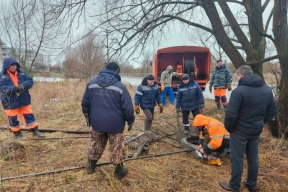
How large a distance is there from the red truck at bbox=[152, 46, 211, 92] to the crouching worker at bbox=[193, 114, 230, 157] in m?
6.12

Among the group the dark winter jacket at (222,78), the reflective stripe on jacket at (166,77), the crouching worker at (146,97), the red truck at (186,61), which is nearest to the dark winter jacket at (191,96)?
the crouching worker at (146,97)

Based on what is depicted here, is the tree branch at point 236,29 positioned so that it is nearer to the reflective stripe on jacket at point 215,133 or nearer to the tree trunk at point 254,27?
the tree trunk at point 254,27

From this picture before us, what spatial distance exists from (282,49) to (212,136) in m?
2.58

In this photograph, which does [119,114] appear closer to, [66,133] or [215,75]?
[66,133]

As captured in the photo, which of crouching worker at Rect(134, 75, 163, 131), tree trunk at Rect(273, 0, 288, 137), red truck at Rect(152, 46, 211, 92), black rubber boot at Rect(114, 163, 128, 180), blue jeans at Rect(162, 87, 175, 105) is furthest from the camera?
red truck at Rect(152, 46, 211, 92)

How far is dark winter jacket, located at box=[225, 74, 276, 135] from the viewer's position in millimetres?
2783

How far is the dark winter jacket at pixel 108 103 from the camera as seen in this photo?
2930 millimetres

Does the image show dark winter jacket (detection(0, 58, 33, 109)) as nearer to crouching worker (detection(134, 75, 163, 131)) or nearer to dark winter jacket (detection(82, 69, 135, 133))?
dark winter jacket (detection(82, 69, 135, 133))

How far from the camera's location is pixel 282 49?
4484 mm

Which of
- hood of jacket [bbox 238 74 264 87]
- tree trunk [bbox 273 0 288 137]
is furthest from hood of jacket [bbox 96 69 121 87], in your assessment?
tree trunk [bbox 273 0 288 137]

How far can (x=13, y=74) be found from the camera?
4.51 metres

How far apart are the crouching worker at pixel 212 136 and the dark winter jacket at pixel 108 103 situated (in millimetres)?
1398

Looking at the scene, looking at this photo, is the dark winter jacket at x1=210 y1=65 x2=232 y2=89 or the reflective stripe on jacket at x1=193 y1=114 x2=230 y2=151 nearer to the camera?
the reflective stripe on jacket at x1=193 y1=114 x2=230 y2=151

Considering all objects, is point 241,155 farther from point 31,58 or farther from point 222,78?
point 31,58
